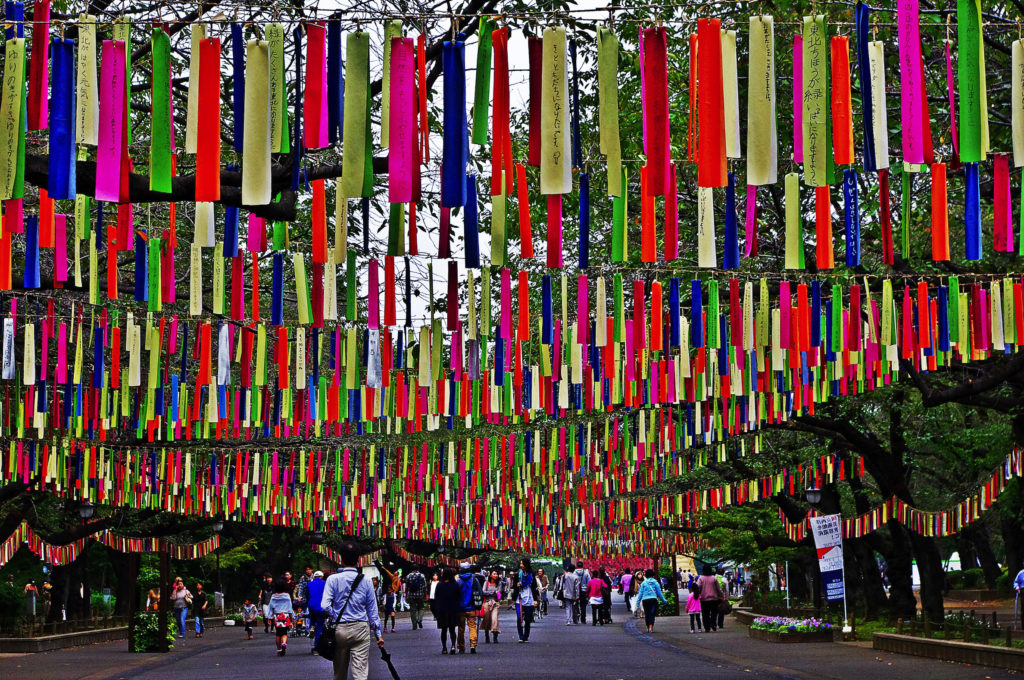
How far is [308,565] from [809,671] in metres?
45.5

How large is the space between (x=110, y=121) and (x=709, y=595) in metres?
24.1

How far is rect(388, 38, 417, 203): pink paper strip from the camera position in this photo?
26.1 ft

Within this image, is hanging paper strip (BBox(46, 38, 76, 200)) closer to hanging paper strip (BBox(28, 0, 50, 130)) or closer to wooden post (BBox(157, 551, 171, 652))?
hanging paper strip (BBox(28, 0, 50, 130))

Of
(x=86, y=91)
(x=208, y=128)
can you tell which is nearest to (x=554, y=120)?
(x=208, y=128)

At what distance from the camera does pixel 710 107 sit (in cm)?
803

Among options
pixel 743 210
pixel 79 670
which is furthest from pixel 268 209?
pixel 79 670

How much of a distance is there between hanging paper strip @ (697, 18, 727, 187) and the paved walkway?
9511mm

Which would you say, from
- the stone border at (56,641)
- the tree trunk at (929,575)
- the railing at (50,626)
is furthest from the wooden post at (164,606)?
the tree trunk at (929,575)

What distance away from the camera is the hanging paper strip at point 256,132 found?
7.89 m

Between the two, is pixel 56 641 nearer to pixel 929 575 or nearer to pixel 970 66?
pixel 929 575

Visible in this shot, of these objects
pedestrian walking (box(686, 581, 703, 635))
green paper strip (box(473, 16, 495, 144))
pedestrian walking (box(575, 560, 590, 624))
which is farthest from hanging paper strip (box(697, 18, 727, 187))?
→ pedestrian walking (box(575, 560, 590, 624))

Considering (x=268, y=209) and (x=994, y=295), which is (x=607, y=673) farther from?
(x=268, y=209)

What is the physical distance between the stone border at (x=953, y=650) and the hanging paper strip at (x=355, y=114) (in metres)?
11.3

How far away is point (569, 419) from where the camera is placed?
98.7ft
